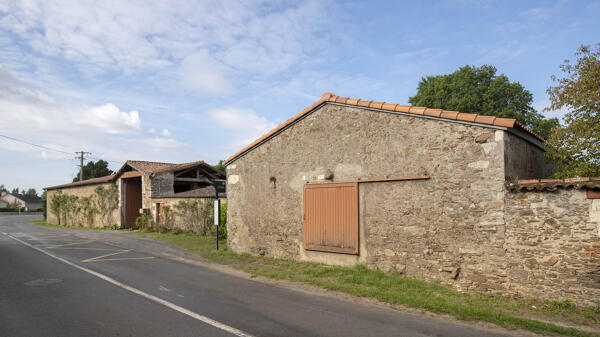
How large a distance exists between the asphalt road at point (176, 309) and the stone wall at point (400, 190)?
7.29ft

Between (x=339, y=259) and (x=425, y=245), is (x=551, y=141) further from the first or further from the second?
(x=339, y=259)

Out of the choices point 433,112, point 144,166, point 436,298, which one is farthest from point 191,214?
point 436,298

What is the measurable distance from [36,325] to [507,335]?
22.6 ft

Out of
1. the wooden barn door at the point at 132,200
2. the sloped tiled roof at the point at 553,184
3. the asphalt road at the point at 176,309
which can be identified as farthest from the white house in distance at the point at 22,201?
the sloped tiled roof at the point at 553,184

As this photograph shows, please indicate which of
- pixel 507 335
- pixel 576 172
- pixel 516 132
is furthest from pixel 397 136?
pixel 507 335

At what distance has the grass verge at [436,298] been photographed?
5.54 meters

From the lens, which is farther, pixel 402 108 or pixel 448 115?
pixel 402 108

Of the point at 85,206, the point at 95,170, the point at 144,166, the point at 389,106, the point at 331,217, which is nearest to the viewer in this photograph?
the point at 389,106

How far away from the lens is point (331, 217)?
9.64m

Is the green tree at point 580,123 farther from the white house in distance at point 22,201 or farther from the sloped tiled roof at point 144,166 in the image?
the white house in distance at point 22,201

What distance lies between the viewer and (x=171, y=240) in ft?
53.9

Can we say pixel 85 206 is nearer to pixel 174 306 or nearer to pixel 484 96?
pixel 174 306

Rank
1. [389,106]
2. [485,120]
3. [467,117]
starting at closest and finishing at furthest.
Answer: [485,120]
[467,117]
[389,106]

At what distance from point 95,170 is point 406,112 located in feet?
215
